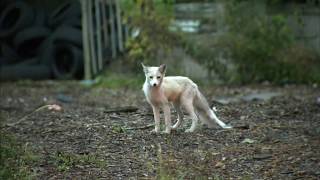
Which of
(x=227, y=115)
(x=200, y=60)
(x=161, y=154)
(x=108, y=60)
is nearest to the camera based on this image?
(x=161, y=154)

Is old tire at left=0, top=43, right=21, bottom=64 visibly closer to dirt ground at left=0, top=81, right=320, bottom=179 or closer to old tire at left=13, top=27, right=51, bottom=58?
old tire at left=13, top=27, right=51, bottom=58

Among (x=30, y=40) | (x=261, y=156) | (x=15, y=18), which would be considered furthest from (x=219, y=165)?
(x=15, y=18)

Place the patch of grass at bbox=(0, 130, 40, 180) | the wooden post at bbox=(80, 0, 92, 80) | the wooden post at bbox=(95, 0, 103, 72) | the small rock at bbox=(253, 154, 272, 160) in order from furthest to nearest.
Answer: the wooden post at bbox=(95, 0, 103, 72) → the wooden post at bbox=(80, 0, 92, 80) → the small rock at bbox=(253, 154, 272, 160) → the patch of grass at bbox=(0, 130, 40, 180)

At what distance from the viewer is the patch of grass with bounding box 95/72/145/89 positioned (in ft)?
49.8

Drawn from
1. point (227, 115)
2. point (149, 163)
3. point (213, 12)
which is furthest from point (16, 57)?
point (149, 163)

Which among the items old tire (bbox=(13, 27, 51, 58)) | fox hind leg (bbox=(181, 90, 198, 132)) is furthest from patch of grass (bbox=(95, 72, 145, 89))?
fox hind leg (bbox=(181, 90, 198, 132))

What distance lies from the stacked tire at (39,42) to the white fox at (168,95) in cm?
890

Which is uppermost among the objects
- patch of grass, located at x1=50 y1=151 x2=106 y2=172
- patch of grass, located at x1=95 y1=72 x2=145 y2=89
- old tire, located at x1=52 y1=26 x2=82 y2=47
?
old tire, located at x1=52 y1=26 x2=82 y2=47

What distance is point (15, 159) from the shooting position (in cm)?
754

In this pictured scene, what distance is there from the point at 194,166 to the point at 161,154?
1.95ft

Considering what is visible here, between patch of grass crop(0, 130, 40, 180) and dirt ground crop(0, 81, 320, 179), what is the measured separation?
3.8 inches

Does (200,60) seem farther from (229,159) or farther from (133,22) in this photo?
(229,159)

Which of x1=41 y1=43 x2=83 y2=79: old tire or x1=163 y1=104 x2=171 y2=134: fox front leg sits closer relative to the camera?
x1=163 y1=104 x2=171 y2=134: fox front leg

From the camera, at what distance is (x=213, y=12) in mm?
16547
